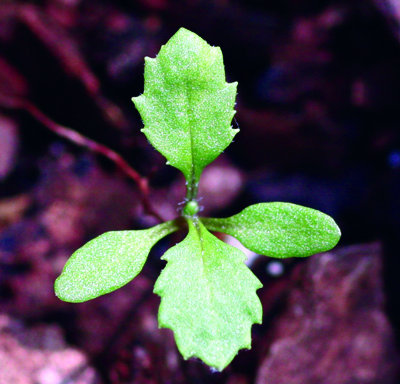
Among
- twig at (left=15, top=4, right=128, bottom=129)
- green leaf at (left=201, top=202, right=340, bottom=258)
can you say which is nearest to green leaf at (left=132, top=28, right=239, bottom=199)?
green leaf at (left=201, top=202, right=340, bottom=258)

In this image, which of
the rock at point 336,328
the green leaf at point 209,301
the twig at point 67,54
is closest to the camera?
the green leaf at point 209,301

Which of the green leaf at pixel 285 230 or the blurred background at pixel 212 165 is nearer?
the green leaf at pixel 285 230

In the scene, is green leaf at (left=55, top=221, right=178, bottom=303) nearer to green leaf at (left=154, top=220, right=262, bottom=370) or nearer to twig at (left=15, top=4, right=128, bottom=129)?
green leaf at (left=154, top=220, right=262, bottom=370)

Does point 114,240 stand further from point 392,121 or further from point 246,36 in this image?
point 392,121

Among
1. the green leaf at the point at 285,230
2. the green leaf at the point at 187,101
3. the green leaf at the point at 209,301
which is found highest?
the green leaf at the point at 187,101

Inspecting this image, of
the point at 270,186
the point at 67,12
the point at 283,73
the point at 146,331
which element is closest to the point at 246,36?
the point at 283,73

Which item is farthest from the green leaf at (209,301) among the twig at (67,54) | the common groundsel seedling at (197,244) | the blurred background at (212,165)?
the twig at (67,54)

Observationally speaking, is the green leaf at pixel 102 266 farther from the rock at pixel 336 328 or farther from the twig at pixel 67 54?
the twig at pixel 67 54

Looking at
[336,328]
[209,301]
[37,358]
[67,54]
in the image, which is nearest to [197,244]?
[209,301]
